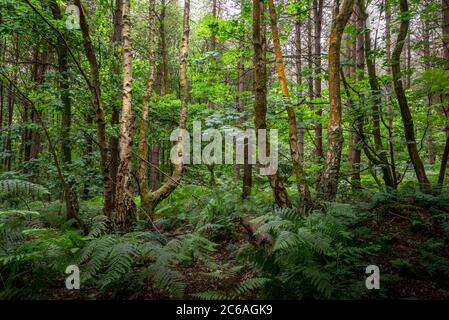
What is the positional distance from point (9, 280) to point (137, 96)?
681 centimetres

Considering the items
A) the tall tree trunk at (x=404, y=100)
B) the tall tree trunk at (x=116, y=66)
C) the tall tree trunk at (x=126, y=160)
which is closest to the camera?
the tall tree trunk at (x=126, y=160)

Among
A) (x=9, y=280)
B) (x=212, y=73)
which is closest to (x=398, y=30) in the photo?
(x=212, y=73)

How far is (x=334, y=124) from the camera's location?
6.03 m

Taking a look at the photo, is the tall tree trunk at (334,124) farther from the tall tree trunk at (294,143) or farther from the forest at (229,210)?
the tall tree trunk at (294,143)

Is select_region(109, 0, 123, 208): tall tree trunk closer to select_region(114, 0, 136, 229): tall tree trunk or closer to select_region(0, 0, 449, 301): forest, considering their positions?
select_region(0, 0, 449, 301): forest

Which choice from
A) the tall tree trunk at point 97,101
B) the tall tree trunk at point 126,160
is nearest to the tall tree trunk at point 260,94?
the tall tree trunk at point 126,160

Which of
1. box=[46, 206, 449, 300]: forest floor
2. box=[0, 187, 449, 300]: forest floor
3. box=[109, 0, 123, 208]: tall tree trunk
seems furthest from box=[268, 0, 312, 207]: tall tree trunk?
box=[109, 0, 123, 208]: tall tree trunk

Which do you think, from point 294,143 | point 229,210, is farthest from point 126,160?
point 294,143

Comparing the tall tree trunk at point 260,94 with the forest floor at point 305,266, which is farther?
the tall tree trunk at point 260,94

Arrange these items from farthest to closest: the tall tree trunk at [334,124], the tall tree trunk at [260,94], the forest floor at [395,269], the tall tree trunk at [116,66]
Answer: the tall tree trunk at [116,66] < the tall tree trunk at [260,94] < the tall tree trunk at [334,124] < the forest floor at [395,269]

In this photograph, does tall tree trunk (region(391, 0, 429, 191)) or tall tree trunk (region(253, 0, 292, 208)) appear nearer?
tall tree trunk (region(253, 0, 292, 208))

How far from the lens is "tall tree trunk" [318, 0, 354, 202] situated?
5.95 meters

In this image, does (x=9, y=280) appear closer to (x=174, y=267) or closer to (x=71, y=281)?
(x=71, y=281)

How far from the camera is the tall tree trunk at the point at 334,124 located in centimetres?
595
